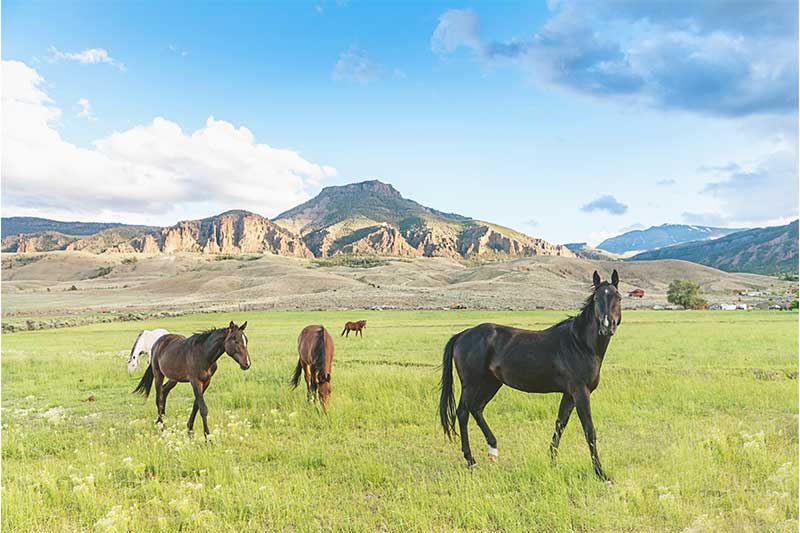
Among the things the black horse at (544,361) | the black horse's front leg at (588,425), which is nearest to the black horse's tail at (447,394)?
the black horse at (544,361)

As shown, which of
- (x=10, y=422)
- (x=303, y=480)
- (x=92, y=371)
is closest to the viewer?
(x=303, y=480)

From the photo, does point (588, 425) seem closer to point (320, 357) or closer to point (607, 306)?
point (607, 306)

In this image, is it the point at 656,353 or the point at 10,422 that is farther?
the point at 656,353

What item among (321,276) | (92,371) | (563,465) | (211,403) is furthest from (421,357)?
(321,276)

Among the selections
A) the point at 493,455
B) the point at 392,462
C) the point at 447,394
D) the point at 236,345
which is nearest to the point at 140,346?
the point at 236,345

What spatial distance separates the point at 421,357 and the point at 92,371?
44.3 ft

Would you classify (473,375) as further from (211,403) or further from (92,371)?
(92,371)

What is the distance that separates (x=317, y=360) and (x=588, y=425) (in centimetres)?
658

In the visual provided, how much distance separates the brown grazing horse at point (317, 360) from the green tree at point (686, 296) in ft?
258

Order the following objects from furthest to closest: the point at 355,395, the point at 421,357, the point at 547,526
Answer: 1. the point at 421,357
2. the point at 355,395
3. the point at 547,526

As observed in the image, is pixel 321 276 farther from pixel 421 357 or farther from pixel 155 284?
pixel 421 357

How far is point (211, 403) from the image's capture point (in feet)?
→ 39.8

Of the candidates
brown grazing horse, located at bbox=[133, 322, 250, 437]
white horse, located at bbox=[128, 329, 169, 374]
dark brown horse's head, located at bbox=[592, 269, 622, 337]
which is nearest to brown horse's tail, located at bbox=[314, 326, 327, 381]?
brown grazing horse, located at bbox=[133, 322, 250, 437]

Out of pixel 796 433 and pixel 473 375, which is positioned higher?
pixel 473 375
